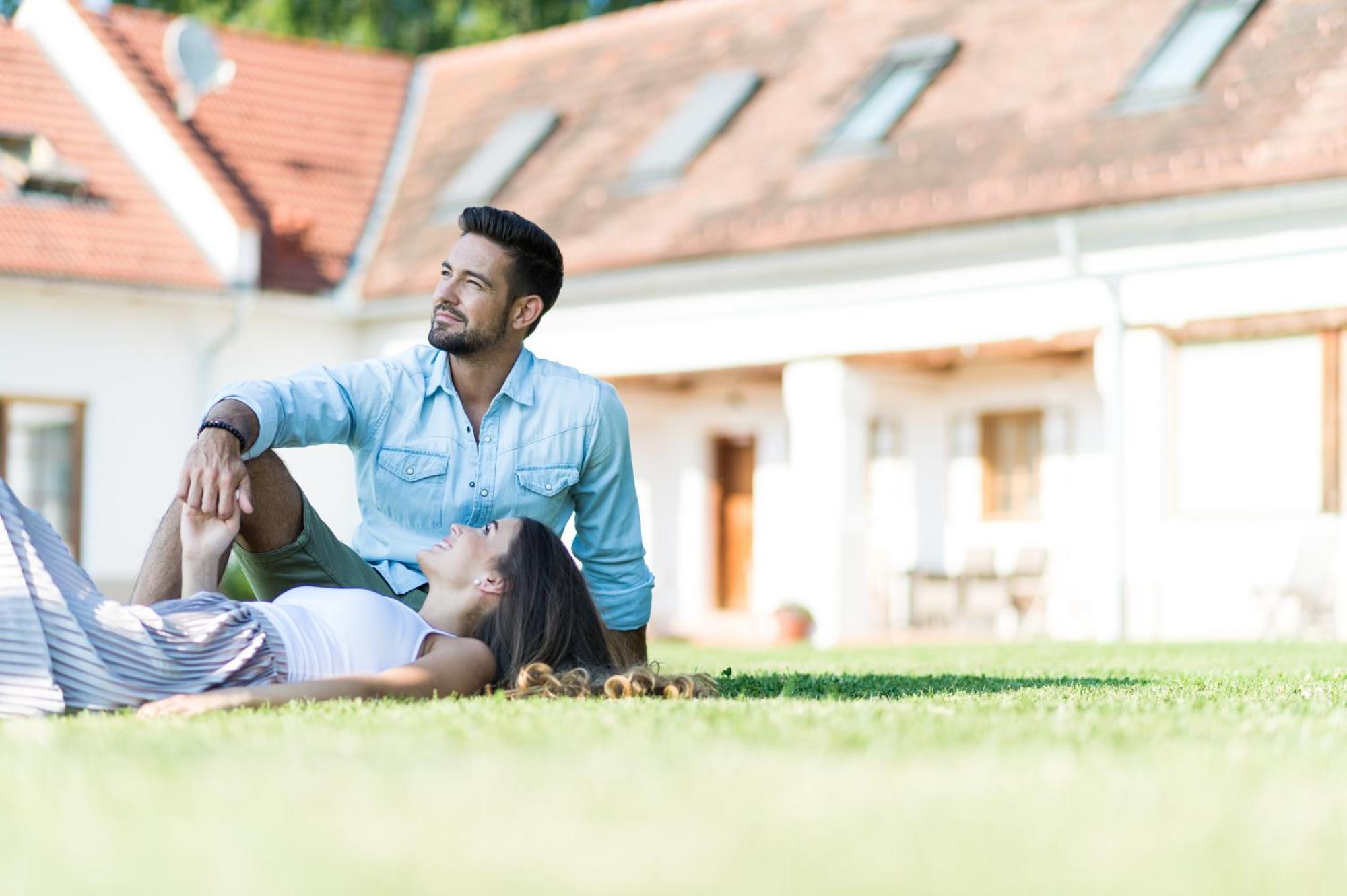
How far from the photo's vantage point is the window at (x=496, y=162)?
21.4m

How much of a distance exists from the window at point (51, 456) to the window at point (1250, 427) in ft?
35.8

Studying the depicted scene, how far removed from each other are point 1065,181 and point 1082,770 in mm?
12990

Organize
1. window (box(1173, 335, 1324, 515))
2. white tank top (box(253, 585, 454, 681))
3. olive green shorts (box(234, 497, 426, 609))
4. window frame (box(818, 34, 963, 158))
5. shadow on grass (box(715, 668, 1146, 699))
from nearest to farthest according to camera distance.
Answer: white tank top (box(253, 585, 454, 681)) < olive green shorts (box(234, 497, 426, 609)) < shadow on grass (box(715, 668, 1146, 699)) < window (box(1173, 335, 1324, 515)) < window frame (box(818, 34, 963, 158))

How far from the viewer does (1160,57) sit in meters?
16.9

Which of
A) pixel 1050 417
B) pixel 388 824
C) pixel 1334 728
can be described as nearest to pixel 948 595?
pixel 1050 417

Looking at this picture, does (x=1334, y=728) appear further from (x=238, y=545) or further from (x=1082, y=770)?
(x=238, y=545)

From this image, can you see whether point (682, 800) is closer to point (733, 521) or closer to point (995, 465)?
point (995, 465)

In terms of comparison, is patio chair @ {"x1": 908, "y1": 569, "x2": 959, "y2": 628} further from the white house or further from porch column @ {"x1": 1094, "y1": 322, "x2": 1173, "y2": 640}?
porch column @ {"x1": 1094, "y1": 322, "x2": 1173, "y2": 640}

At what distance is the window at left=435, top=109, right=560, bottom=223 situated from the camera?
70.1 feet

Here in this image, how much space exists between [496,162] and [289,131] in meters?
3.09

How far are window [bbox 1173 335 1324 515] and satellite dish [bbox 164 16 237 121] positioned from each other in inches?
447

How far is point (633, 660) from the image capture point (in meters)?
6.55

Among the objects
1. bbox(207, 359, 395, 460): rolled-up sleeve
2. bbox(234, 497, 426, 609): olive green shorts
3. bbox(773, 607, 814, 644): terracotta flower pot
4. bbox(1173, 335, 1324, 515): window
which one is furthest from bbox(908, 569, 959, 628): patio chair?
bbox(234, 497, 426, 609): olive green shorts

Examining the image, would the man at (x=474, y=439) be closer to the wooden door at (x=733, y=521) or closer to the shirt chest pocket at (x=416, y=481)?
the shirt chest pocket at (x=416, y=481)
